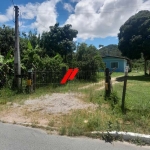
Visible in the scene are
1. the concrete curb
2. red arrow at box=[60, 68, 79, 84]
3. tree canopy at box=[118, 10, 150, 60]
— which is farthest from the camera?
tree canopy at box=[118, 10, 150, 60]

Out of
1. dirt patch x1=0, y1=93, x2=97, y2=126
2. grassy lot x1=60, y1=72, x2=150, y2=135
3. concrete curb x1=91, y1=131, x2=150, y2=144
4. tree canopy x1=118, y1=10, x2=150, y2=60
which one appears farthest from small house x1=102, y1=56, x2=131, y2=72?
A: concrete curb x1=91, y1=131, x2=150, y2=144

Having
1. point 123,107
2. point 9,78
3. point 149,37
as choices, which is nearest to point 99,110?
point 123,107

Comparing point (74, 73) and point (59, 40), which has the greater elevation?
point (59, 40)

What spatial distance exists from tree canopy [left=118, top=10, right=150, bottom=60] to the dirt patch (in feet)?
50.3

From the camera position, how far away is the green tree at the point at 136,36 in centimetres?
2095

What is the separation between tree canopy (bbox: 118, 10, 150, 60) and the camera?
20.9 metres

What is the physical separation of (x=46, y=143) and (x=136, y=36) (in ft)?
66.8

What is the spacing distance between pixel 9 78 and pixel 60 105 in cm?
554

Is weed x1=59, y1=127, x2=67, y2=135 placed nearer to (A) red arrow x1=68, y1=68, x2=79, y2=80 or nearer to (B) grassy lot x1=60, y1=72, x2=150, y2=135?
(B) grassy lot x1=60, y1=72, x2=150, y2=135

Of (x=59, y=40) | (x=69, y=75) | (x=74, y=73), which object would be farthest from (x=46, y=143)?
(x=59, y=40)

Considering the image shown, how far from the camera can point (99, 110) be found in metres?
6.08

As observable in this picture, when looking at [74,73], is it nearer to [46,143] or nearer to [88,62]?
[88,62]

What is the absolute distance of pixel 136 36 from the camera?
21547 mm

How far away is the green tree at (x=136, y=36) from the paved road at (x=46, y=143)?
18.7 meters
